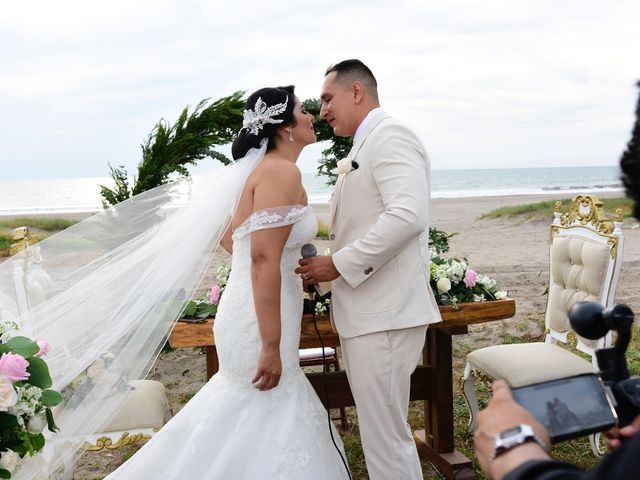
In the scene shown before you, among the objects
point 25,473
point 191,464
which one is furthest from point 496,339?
point 25,473

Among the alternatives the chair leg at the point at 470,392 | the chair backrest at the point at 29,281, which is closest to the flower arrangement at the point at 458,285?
the chair leg at the point at 470,392

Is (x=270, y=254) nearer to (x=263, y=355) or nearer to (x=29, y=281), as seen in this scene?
(x=263, y=355)

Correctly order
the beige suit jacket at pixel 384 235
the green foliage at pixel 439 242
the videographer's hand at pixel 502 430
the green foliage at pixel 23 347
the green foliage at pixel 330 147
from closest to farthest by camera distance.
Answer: the videographer's hand at pixel 502 430, the green foliage at pixel 23 347, the beige suit jacket at pixel 384 235, the green foliage at pixel 330 147, the green foliage at pixel 439 242

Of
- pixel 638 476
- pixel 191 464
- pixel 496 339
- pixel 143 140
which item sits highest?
pixel 143 140

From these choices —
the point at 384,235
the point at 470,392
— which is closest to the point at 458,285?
the point at 470,392

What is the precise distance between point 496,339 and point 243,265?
16.0 feet

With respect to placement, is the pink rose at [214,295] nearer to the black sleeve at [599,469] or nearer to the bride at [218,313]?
the bride at [218,313]

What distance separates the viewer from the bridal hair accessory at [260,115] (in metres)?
3.29

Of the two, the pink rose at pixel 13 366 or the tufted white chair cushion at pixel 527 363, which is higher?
the pink rose at pixel 13 366

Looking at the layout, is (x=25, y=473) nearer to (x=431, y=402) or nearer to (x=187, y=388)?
(x=431, y=402)

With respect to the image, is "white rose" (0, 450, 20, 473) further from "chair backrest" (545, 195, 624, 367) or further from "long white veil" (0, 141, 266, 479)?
"chair backrest" (545, 195, 624, 367)

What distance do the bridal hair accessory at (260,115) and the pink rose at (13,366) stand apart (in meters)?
1.51

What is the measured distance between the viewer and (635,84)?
5.07 feet

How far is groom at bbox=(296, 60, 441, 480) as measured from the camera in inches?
125
